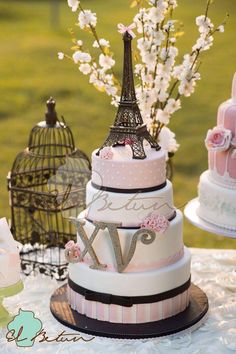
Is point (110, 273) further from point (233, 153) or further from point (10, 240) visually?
point (233, 153)

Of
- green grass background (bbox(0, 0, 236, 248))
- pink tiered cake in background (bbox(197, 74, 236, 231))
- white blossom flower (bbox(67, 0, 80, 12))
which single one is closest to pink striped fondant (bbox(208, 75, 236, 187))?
pink tiered cake in background (bbox(197, 74, 236, 231))

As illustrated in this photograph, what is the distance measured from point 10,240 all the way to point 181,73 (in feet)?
4.62

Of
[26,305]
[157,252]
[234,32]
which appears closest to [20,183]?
[26,305]

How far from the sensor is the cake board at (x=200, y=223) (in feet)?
15.1

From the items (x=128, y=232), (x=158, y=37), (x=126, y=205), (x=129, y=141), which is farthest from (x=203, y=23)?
(x=128, y=232)

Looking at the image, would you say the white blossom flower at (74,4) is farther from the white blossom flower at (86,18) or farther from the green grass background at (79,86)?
the green grass background at (79,86)

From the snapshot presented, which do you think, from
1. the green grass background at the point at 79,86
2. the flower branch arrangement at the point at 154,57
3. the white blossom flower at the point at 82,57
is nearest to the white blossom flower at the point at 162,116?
the flower branch arrangement at the point at 154,57

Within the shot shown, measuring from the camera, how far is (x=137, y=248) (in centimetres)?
407

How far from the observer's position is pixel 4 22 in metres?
15.7

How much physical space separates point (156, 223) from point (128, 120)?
540 millimetres

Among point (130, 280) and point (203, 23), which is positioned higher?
point (203, 23)

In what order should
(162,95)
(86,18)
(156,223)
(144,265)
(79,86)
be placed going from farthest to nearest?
(79,86) → (162,95) → (86,18) → (144,265) → (156,223)

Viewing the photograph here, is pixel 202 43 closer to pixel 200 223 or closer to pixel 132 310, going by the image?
pixel 200 223

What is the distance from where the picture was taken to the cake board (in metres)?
4.59
